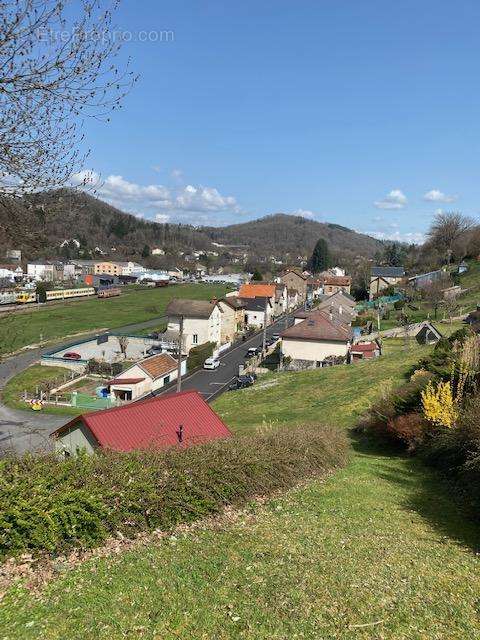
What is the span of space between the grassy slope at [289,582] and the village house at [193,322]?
39069 millimetres

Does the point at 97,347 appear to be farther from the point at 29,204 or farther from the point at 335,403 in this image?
the point at 29,204

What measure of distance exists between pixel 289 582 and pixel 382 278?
3212 inches

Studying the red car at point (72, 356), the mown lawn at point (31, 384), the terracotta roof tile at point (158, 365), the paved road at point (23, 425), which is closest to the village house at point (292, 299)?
the red car at point (72, 356)

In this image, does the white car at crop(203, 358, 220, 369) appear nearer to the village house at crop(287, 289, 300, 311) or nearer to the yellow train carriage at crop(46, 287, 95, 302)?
the village house at crop(287, 289, 300, 311)

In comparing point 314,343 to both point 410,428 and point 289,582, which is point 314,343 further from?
point 289,582

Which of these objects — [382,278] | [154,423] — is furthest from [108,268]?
[154,423]

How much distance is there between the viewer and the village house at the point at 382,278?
277 feet

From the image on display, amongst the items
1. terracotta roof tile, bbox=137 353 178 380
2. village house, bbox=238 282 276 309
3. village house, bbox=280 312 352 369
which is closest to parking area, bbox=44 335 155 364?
terracotta roof tile, bbox=137 353 178 380

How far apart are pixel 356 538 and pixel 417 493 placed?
14.4ft

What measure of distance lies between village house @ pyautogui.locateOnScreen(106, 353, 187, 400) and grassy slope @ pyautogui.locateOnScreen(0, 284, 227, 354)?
1837 centimetres

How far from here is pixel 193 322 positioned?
50625 millimetres

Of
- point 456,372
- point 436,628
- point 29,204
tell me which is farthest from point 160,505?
point 456,372

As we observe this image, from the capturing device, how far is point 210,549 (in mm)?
8453

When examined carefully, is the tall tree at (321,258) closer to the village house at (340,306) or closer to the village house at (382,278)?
the village house at (382,278)
